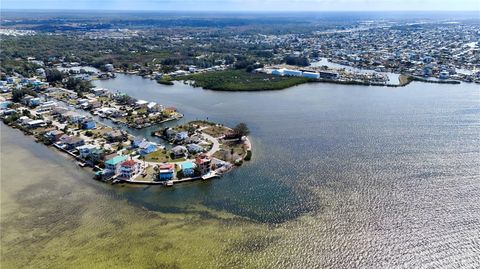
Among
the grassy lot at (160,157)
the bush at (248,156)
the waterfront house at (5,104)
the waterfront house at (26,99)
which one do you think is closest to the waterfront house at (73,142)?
the grassy lot at (160,157)

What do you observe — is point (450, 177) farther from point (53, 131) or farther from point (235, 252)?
point (53, 131)

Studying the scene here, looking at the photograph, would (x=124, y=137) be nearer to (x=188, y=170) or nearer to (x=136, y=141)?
(x=136, y=141)

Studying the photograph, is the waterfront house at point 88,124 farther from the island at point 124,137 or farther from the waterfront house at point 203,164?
the waterfront house at point 203,164

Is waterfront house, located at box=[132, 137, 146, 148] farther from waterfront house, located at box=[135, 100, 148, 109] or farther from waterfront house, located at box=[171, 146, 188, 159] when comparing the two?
waterfront house, located at box=[135, 100, 148, 109]

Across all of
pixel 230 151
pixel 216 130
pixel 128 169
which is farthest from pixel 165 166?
pixel 216 130

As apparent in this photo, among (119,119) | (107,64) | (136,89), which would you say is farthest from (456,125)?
(107,64)
